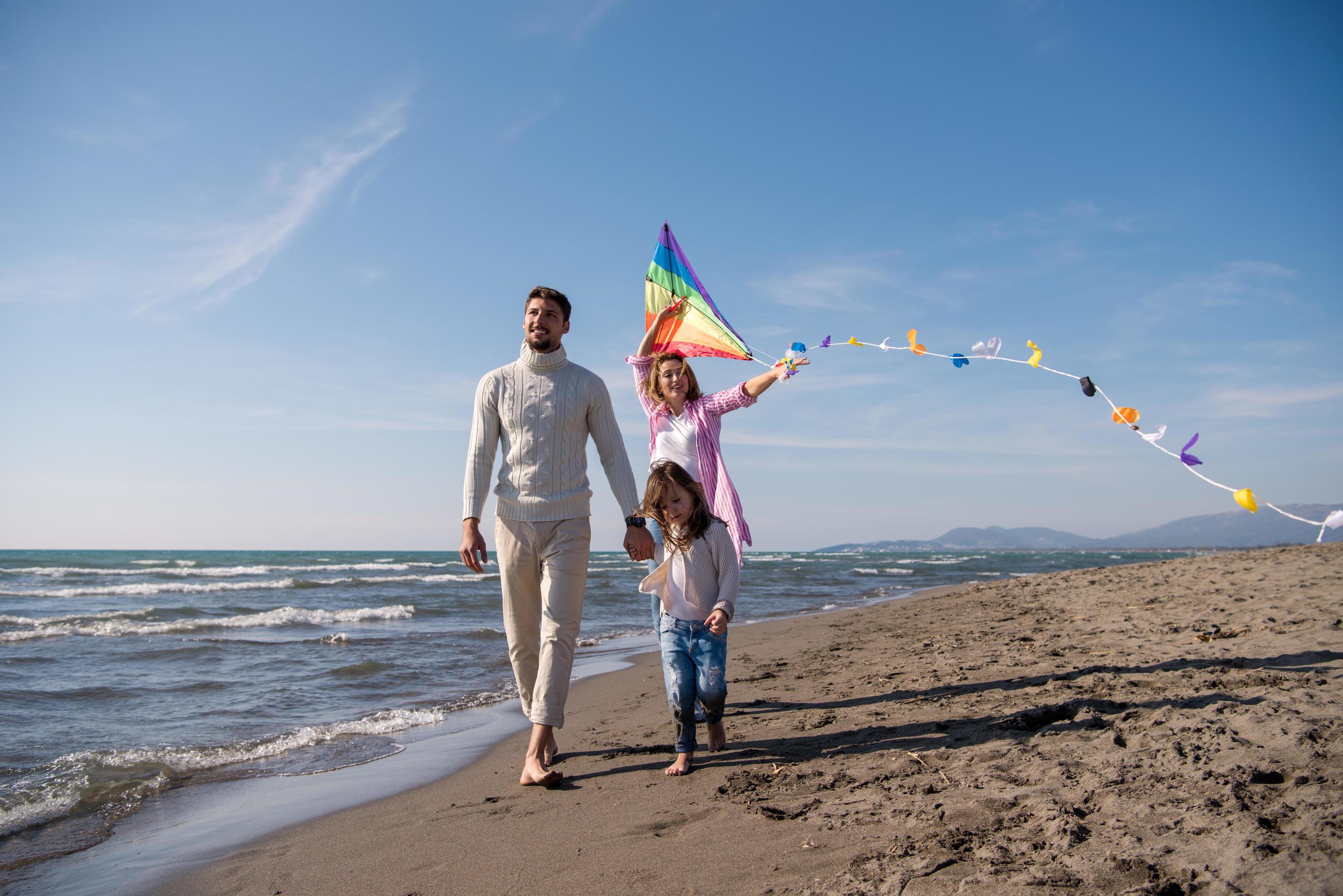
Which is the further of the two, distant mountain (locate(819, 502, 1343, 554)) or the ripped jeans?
distant mountain (locate(819, 502, 1343, 554))

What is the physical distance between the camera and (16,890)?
7.38 ft

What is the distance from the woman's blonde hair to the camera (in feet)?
12.4

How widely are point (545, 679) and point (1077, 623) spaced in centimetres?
545

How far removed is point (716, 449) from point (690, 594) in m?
0.87

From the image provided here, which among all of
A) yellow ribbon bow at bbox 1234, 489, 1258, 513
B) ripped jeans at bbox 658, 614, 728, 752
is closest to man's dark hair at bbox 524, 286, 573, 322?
ripped jeans at bbox 658, 614, 728, 752

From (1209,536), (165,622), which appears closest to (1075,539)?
(1209,536)

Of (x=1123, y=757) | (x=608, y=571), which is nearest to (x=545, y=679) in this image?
(x=1123, y=757)

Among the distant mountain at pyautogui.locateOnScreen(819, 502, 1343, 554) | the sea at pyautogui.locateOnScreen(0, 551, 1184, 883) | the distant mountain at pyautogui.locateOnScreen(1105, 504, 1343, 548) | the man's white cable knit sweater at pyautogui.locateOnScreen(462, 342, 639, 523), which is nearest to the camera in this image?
the man's white cable knit sweater at pyautogui.locateOnScreen(462, 342, 639, 523)

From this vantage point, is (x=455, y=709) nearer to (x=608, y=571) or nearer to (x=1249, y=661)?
(x=1249, y=661)

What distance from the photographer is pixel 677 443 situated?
3.71 m

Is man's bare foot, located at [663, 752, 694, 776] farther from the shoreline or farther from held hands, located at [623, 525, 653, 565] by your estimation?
the shoreline

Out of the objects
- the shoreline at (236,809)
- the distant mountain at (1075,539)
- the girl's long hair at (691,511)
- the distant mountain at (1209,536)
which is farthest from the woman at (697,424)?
the distant mountain at (1075,539)

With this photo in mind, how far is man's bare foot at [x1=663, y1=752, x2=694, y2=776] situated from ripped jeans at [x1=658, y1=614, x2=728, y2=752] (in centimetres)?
9

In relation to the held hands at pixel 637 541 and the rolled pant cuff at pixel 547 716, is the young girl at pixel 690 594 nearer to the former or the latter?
the held hands at pixel 637 541
